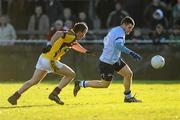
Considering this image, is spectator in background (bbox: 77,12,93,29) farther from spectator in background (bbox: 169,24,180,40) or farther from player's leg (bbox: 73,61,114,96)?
player's leg (bbox: 73,61,114,96)

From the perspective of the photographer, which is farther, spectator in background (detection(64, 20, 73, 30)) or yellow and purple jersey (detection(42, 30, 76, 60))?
spectator in background (detection(64, 20, 73, 30))

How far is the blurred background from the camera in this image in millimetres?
27594

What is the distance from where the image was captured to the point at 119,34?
17844 mm

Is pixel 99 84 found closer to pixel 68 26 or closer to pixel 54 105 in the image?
pixel 54 105

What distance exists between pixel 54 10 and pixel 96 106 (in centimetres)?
1262

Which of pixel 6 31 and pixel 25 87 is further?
pixel 6 31

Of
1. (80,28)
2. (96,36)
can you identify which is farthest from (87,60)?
(80,28)

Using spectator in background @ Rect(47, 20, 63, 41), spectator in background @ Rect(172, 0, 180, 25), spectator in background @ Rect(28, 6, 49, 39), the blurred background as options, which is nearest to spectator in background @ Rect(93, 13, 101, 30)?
the blurred background

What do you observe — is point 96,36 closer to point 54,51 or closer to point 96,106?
point 54,51

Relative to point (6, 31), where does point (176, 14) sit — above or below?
above

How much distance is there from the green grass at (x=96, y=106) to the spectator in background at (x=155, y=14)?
567cm

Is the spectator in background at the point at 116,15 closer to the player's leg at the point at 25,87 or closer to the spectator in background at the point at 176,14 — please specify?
the spectator in background at the point at 176,14

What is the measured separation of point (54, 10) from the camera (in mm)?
28672

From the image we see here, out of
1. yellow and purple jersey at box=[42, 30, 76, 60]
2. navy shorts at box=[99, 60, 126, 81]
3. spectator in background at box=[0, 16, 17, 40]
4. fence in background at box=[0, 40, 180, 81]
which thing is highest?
yellow and purple jersey at box=[42, 30, 76, 60]
